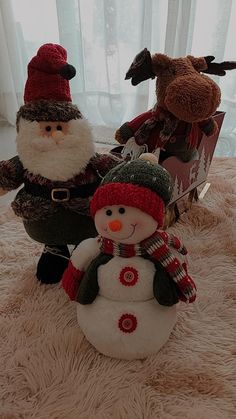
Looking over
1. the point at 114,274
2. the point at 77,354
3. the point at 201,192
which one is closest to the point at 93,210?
the point at 114,274

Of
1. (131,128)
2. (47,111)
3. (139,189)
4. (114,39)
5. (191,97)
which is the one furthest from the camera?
(114,39)

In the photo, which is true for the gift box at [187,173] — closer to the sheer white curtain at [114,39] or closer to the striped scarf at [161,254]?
the striped scarf at [161,254]

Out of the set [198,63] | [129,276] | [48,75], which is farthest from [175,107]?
[129,276]

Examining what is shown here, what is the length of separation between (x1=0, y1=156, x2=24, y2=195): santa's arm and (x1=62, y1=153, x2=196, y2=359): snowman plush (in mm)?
175

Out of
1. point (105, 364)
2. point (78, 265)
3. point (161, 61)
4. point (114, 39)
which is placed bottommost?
point (105, 364)

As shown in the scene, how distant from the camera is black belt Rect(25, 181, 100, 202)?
0.66 meters

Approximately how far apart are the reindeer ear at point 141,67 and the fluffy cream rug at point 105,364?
407mm

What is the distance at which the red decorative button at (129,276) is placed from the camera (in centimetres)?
58

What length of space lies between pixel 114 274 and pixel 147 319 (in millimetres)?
84

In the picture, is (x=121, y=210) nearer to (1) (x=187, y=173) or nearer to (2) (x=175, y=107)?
(2) (x=175, y=107)

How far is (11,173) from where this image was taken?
67 centimetres

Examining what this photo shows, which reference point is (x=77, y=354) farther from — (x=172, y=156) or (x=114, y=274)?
(x=172, y=156)

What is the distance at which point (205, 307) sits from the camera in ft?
2.31

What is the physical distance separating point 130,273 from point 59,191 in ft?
0.62
